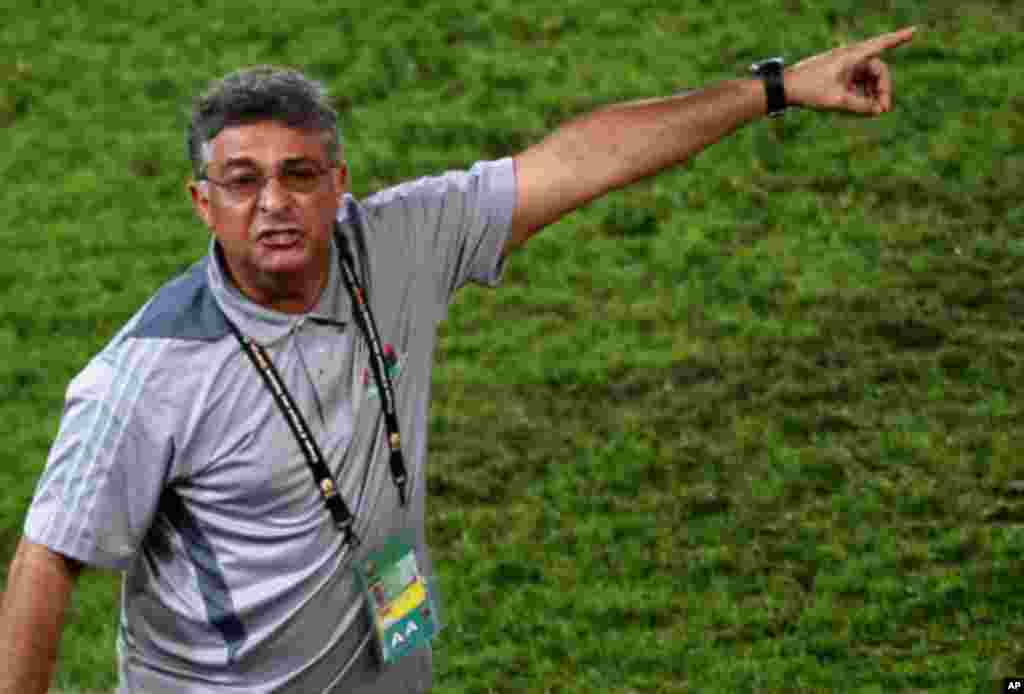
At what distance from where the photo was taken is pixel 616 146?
4.60 m

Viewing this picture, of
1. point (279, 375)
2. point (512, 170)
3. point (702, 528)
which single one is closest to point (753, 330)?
point (702, 528)

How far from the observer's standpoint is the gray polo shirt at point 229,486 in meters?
3.90

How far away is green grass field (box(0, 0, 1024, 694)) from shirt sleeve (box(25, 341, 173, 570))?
11.6 ft

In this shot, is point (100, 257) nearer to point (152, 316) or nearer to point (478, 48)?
point (478, 48)

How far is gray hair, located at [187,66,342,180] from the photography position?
411cm

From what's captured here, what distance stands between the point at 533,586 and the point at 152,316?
14.0 feet

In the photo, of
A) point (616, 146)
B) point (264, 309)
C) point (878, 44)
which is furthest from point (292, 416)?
point (878, 44)

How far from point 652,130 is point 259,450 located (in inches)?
47.6

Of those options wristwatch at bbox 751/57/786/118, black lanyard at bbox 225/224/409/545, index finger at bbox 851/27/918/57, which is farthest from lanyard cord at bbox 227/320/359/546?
index finger at bbox 851/27/918/57

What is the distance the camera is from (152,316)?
4.03 metres

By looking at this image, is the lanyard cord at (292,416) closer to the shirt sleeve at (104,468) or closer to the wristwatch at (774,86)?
the shirt sleeve at (104,468)

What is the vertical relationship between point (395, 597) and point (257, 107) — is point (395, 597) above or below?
below

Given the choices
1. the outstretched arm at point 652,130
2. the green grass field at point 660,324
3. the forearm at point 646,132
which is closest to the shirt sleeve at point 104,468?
the outstretched arm at point 652,130

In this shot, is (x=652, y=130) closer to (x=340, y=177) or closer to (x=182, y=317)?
(x=340, y=177)
